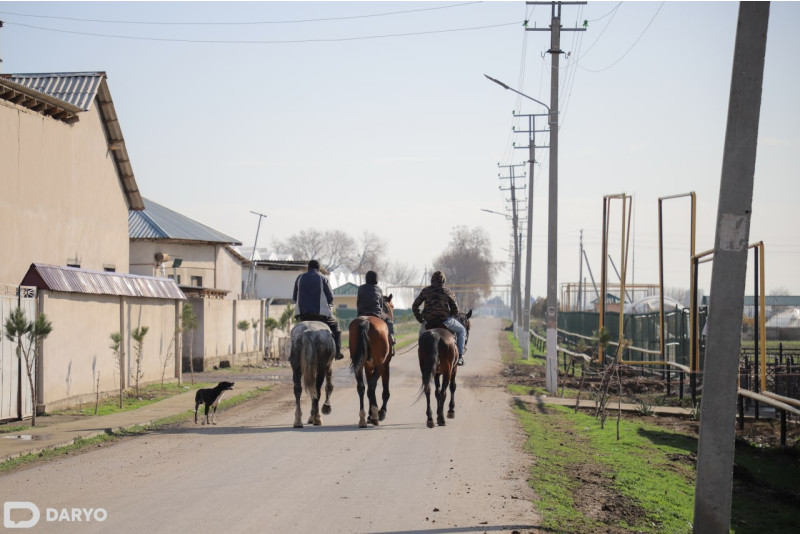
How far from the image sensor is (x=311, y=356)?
49.0 feet

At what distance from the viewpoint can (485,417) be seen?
1752cm

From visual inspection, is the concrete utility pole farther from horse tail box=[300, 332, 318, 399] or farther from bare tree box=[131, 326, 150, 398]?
bare tree box=[131, 326, 150, 398]

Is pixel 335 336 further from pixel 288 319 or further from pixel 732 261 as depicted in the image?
pixel 288 319

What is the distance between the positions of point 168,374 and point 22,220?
7.31 m

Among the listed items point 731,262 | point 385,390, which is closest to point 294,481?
point 731,262

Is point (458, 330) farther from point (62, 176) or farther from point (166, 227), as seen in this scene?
point (166, 227)

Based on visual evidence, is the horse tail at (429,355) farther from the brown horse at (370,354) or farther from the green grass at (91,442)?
the green grass at (91,442)

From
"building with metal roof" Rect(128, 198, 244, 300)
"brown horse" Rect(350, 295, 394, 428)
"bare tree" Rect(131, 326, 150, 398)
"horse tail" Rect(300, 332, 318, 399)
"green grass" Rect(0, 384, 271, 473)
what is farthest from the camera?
"building with metal roof" Rect(128, 198, 244, 300)

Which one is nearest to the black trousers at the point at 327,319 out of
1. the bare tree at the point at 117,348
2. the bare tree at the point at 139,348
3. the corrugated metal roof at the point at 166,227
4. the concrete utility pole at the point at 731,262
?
the bare tree at the point at 117,348

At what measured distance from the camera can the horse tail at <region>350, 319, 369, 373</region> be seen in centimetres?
1537

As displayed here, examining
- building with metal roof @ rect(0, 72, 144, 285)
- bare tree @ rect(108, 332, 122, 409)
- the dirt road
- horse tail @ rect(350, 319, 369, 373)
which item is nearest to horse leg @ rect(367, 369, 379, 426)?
the dirt road

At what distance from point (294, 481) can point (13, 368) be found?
8882 millimetres

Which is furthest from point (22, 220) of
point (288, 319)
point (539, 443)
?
point (288, 319)

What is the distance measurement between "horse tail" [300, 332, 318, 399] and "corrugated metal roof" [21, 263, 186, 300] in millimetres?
6171
